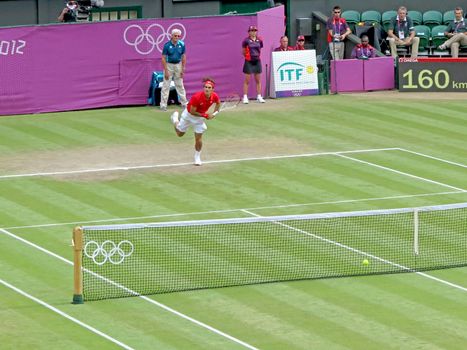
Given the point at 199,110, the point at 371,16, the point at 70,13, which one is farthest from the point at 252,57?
the point at 371,16

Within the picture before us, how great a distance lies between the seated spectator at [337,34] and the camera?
46.9 meters

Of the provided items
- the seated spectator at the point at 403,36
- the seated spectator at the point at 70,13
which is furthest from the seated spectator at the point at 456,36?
the seated spectator at the point at 70,13

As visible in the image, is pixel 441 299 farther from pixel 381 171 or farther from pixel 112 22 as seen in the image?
pixel 112 22

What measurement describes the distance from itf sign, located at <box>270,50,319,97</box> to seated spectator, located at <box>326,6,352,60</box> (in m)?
2.08

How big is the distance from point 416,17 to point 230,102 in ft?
36.4

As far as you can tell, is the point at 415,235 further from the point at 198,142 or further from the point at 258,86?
the point at 258,86

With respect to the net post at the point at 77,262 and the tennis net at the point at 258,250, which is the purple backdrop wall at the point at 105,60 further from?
the net post at the point at 77,262

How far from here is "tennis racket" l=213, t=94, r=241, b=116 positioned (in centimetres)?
4178

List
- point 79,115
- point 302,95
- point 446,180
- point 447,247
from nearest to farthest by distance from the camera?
point 447,247 → point 446,180 → point 79,115 → point 302,95

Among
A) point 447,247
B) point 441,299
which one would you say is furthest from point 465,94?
point 441,299

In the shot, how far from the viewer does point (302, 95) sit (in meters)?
45.2

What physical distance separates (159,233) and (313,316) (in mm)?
5633

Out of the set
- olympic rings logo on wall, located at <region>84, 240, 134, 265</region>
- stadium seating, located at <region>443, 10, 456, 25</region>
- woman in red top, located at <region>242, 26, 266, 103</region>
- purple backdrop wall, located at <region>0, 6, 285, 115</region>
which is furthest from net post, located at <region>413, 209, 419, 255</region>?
stadium seating, located at <region>443, 10, 456, 25</region>

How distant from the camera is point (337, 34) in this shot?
4691 centimetres
